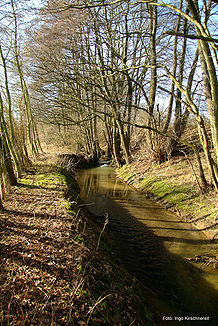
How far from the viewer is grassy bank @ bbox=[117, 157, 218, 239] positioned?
18.8ft

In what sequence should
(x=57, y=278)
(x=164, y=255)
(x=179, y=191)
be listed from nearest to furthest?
(x=57, y=278), (x=164, y=255), (x=179, y=191)

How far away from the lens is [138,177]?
1129cm

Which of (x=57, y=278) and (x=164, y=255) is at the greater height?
(x=57, y=278)

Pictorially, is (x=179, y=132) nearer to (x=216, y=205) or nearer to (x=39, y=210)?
(x=216, y=205)

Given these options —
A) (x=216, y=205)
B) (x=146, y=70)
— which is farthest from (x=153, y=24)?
(x=216, y=205)

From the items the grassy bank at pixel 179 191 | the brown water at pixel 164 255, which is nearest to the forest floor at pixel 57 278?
the brown water at pixel 164 255

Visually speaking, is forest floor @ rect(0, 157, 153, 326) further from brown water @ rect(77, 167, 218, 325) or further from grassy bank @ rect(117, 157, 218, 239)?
grassy bank @ rect(117, 157, 218, 239)

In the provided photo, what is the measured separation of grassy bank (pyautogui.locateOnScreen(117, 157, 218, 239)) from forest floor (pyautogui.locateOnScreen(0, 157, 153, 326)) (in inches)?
138

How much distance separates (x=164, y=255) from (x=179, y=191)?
3.26m

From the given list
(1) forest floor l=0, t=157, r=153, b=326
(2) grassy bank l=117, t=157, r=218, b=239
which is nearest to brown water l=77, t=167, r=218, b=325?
(2) grassy bank l=117, t=157, r=218, b=239

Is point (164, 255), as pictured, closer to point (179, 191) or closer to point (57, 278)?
point (57, 278)

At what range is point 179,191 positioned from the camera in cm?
746

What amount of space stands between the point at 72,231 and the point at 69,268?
0.89 m

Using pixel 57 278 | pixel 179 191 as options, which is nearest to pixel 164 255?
pixel 57 278
